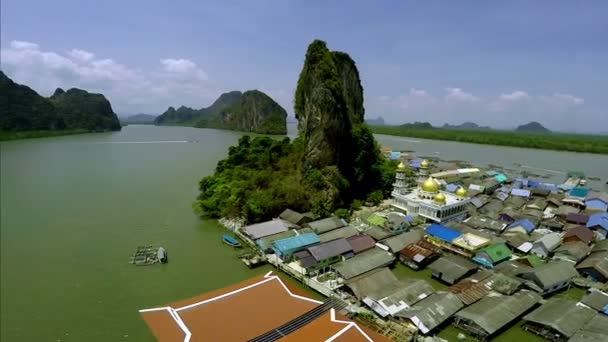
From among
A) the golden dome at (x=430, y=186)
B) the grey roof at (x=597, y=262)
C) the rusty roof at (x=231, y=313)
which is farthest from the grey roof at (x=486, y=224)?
the rusty roof at (x=231, y=313)

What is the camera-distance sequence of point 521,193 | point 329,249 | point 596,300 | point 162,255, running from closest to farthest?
point 596,300 < point 329,249 < point 162,255 < point 521,193

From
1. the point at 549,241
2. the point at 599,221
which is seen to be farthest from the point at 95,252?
the point at 599,221

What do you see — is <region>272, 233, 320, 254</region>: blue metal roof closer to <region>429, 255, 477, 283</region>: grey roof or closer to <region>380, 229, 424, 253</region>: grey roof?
<region>380, 229, 424, 253</region>: grey roof

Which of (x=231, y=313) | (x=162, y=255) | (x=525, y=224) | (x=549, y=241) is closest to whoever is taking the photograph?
(x=231, y=313)

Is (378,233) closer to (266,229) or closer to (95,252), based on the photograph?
(266,229)

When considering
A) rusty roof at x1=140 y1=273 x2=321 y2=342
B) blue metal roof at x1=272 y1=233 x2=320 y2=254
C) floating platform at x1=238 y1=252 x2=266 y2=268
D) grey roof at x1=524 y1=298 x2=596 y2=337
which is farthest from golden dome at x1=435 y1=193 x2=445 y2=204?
rusty roof at x1=140 y1=273 x2=321 y2=342

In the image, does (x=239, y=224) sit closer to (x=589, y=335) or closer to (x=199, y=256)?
(x=199, y=256)
